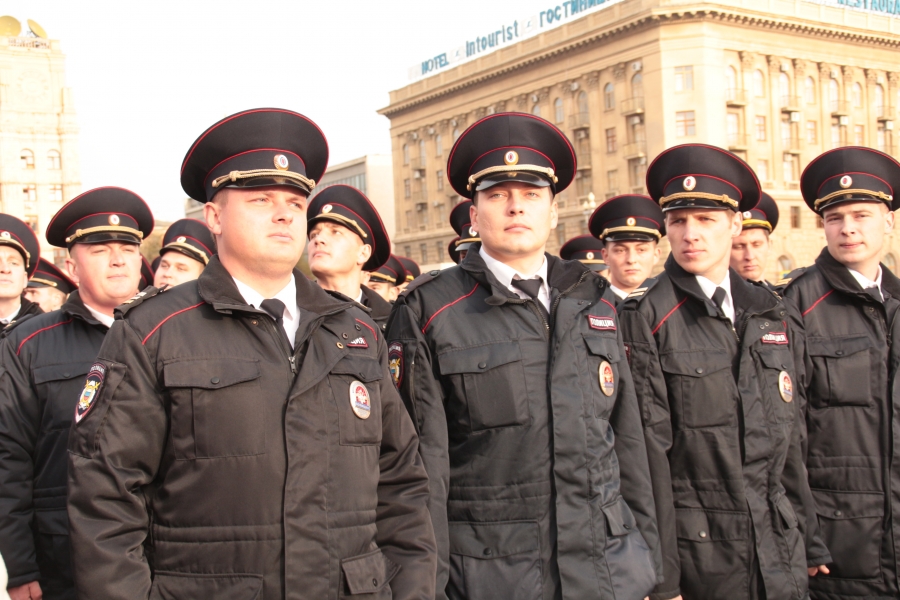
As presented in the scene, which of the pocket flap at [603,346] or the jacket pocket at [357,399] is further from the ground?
the pocket flap at [603,346]

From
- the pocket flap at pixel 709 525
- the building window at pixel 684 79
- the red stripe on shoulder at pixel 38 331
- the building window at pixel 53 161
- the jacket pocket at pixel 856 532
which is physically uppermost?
the building window at pixel 53 161

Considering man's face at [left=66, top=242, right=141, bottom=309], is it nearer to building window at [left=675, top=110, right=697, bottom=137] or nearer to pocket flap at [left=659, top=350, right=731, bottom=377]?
pocket flap at [left=659, top=350, right=731, bottom=377]

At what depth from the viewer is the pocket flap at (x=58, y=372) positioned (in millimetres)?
4469

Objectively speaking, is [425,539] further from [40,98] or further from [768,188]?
[40,98]

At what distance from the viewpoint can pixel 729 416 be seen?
4.49m

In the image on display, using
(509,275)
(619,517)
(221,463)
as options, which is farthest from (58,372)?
(619,517)

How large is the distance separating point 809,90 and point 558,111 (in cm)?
1595

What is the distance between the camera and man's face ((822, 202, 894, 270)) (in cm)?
546

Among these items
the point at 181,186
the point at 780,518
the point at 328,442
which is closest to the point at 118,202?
the point at 181,186

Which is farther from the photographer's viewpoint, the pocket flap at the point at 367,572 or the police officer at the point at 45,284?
the police officer at the point at 45,284

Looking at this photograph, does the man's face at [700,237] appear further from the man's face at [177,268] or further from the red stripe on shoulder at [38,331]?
the man's face at [177,268]

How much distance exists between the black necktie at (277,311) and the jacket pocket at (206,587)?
793 mm

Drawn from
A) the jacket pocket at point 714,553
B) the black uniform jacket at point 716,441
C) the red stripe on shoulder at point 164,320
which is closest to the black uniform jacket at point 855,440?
the black uniform jacket at point 716,441

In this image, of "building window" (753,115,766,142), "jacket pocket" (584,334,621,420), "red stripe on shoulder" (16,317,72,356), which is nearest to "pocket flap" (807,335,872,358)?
"jacket pocket" (584,334,621,420)
